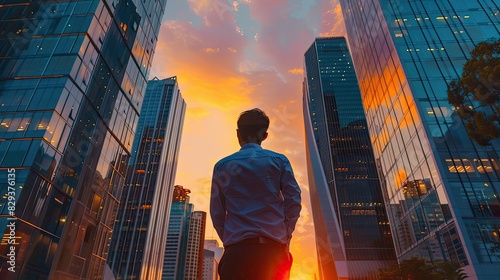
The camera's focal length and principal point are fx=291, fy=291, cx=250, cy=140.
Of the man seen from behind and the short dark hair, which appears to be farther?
the short dark hair

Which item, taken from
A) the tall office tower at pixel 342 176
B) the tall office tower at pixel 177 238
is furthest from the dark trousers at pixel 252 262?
the tall office tower at pixel 177 238

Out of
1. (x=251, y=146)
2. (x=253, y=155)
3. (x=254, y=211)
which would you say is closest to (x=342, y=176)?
(x=251, y=146)

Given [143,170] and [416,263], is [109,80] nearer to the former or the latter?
[416,263]

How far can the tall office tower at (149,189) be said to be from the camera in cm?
10331

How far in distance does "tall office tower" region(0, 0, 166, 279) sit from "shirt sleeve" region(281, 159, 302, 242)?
1959 cm

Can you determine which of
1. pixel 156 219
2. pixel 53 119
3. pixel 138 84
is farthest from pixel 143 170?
pixel 53 119

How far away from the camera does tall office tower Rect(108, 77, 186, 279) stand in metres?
103

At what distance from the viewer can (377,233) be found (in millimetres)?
90625

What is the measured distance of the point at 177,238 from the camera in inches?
6762

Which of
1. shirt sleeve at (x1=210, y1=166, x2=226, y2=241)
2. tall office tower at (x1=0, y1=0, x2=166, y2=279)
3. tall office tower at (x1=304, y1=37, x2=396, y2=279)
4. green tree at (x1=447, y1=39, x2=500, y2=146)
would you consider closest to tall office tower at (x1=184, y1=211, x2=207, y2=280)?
tall office tower at (x1=304, y1=37, x2=396, y2=279)

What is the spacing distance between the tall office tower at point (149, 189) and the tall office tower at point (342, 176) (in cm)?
5982

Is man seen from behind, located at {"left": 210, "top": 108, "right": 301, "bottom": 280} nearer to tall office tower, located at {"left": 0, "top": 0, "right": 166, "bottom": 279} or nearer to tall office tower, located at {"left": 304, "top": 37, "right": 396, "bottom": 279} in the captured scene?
tall office tower, located at {"left": 0, "top": 0, "right": 166, "bottom": 279}

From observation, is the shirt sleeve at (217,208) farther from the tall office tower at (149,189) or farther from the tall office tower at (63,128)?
the tall office tower at (149,189)

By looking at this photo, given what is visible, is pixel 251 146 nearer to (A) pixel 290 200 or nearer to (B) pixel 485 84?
(A) pixel 290 200
